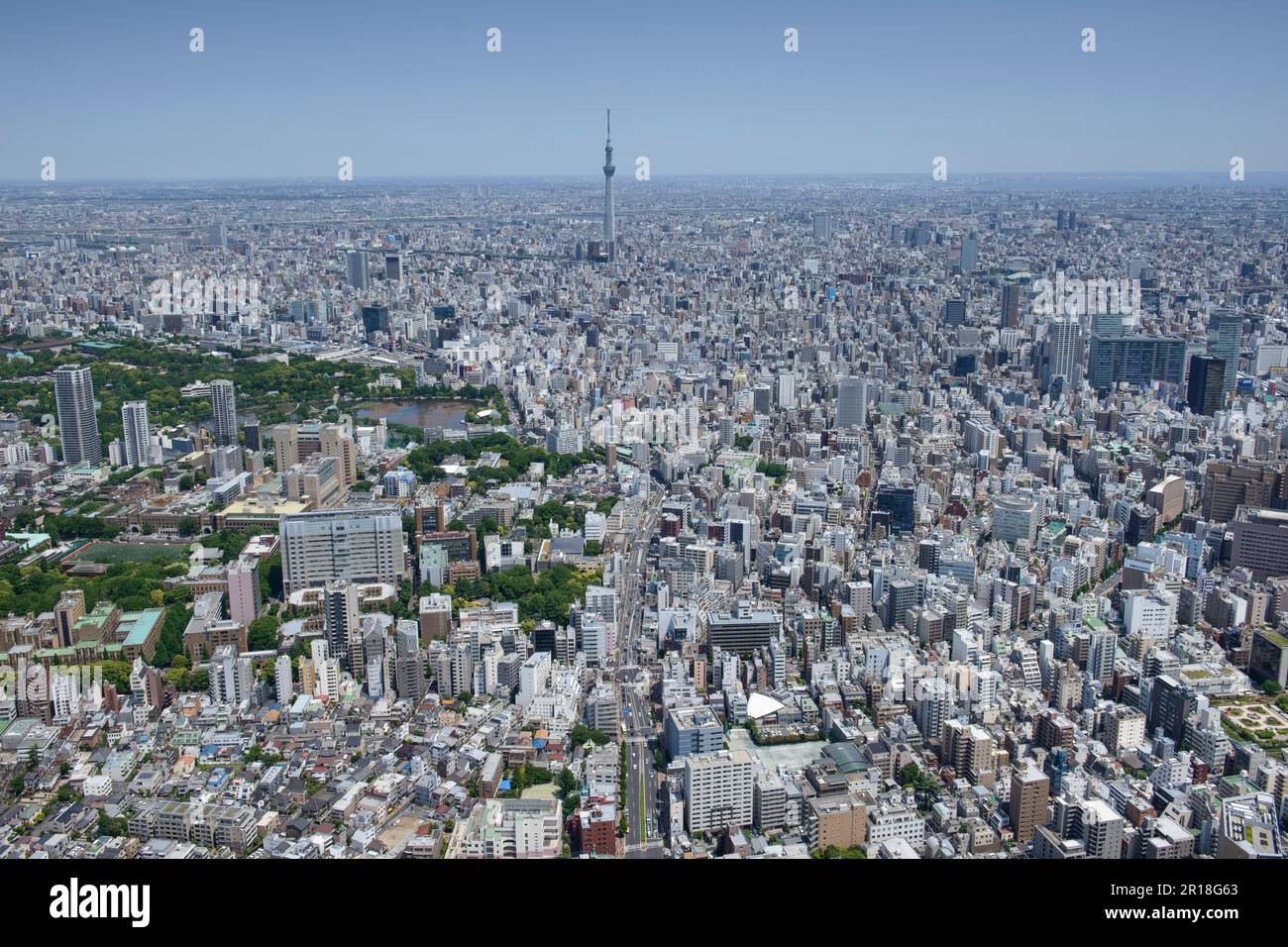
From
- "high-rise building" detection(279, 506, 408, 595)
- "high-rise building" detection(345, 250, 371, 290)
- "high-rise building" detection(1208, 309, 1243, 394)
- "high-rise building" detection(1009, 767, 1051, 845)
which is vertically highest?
"high-rise building" detection(345, 250, 371, 290)

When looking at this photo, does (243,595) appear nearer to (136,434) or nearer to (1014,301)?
(136,434)

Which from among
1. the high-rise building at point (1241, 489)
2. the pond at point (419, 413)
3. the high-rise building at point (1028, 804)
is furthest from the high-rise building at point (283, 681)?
the high-rise building at point (1241, 489)

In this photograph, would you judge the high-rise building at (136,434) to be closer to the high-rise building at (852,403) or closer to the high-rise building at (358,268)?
the high-rise building at (852,403)

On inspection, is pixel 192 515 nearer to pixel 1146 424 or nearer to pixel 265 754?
pixel 265 754

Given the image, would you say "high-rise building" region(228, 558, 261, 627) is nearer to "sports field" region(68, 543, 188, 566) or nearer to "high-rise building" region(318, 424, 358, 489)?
"sports field" region(68, 543, 188, 566)

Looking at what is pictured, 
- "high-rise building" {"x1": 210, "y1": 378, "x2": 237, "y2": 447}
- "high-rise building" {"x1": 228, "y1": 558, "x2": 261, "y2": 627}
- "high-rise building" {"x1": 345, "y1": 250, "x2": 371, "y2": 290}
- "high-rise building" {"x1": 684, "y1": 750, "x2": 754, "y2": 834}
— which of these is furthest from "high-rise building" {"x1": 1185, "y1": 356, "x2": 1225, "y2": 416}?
"high-rise building" {"x1": 345, "y1": 250, "x2": 371, "y2": 290}

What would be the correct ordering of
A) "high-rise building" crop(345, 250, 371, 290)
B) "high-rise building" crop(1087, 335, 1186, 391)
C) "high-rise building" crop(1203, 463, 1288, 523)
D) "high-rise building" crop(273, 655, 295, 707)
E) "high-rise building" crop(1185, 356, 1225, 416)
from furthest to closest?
"high-rise building" crop(345, 250, 371, 290) < "high-rise building" crop(1087, 335, 1186, 391) < "high-rise building" crop(1185, 356, 1225, 416) < "high-rise building" crop(1203, 463, 1288, 523) < "high-rise building" crop(273, 655, 295, 707)

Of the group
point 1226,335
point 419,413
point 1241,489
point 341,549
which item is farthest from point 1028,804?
point 1226,335
